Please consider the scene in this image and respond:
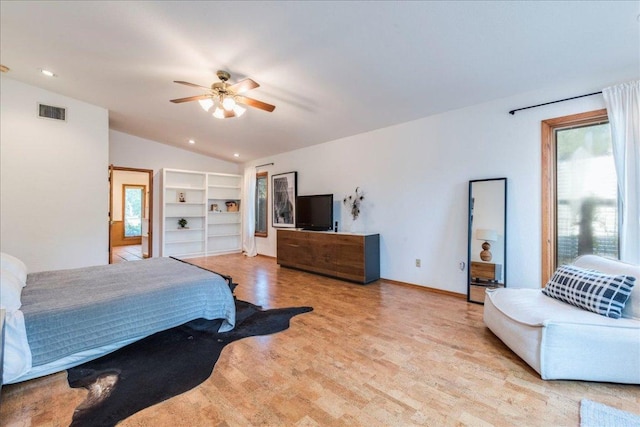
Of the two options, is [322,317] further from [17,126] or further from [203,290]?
[17,126]

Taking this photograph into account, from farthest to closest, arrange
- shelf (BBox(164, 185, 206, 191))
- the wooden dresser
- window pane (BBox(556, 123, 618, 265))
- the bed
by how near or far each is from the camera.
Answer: shelf (BBox(164, 185, 206, 191)) < the wooden dresser < window pane (BBox(556, 123, 618, 265)) < the bed

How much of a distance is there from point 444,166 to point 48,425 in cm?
449

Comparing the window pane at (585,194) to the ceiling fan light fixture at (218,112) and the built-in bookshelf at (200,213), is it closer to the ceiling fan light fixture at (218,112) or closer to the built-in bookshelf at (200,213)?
the ceiling fan light fixture at (218,112)

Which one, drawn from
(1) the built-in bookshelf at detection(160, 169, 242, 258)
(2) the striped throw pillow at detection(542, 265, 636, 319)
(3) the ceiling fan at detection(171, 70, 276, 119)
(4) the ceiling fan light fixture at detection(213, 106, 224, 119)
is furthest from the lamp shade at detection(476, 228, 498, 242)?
(1) the built-in bookshelf at detection(160, 169, 242, 258)

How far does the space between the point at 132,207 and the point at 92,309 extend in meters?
9.21

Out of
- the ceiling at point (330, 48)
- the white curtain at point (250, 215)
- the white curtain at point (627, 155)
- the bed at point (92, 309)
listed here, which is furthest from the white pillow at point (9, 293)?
the white curtain at point (250, 215)

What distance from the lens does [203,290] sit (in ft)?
8.58

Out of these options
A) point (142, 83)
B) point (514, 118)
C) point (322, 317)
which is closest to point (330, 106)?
point (514, 118)

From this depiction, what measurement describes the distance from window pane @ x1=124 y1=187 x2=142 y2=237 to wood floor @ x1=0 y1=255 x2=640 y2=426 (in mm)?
8987

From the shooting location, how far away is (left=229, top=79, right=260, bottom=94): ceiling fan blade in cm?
278

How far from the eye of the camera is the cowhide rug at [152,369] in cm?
167

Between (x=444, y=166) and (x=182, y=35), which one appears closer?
(x=182, y=35)

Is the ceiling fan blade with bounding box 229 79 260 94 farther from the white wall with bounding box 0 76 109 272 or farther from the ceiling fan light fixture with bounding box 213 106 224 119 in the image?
the white wall with bounding box 0 76 109 272

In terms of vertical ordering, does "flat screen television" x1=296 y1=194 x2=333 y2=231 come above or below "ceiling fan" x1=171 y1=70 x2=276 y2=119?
below
